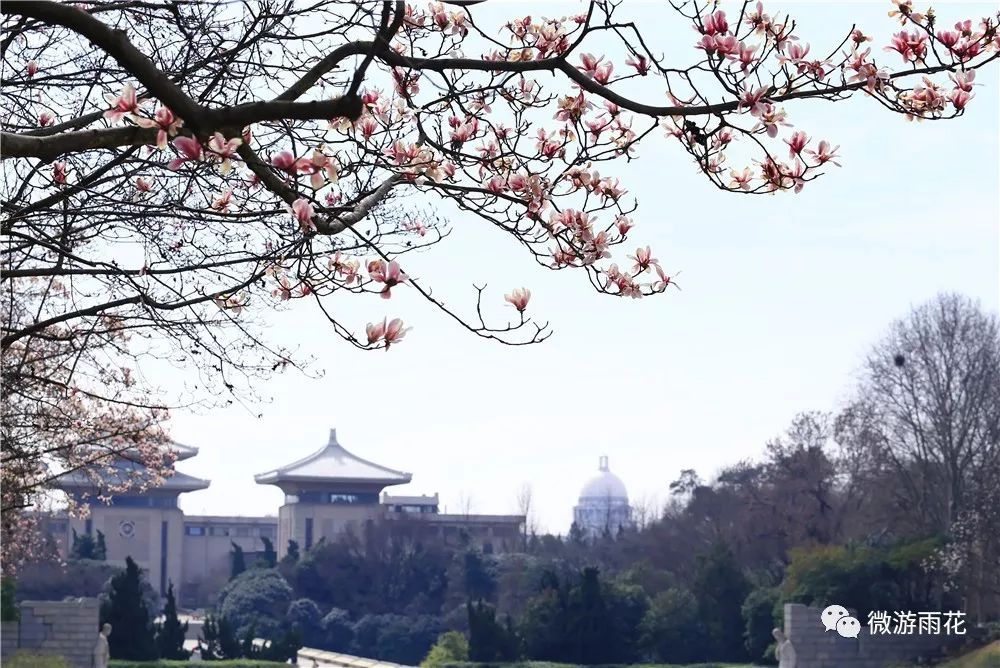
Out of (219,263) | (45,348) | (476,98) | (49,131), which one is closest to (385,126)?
(476,98)

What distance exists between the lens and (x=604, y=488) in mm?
70375

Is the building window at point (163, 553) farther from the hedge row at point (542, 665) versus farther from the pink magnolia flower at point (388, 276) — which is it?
the pink magnolia flower at point (388, 276)

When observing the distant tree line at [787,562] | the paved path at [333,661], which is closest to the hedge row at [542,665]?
the distant tree line at [787,562]

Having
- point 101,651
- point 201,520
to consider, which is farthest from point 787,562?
point 201,520

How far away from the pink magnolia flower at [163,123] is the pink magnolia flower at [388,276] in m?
0.60

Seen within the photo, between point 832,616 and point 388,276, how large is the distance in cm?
1725

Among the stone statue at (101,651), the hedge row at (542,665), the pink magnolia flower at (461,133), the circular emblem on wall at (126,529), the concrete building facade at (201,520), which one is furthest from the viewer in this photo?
the circular emblem on wall at (126,529)

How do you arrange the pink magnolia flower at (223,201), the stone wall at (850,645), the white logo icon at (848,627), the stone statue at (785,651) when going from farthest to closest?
the white logo icon at (848,627) → the stone wall at (850,645) → the stone statue at (785,651) → the pink magnolia flower at (223,201)

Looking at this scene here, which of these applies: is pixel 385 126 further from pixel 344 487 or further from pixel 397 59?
pixel 344 487

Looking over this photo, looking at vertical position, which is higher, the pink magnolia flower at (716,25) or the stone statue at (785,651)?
the pink magnolia flower at (716,25)

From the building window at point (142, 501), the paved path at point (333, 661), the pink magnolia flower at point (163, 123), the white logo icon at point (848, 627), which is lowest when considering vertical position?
the paved path at point (333, 661)

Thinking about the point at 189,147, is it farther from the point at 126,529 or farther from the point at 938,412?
the point at 126,529

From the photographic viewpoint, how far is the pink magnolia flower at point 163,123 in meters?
3.37

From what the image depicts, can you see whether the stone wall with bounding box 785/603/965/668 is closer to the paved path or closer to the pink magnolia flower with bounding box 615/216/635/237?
the paved path
